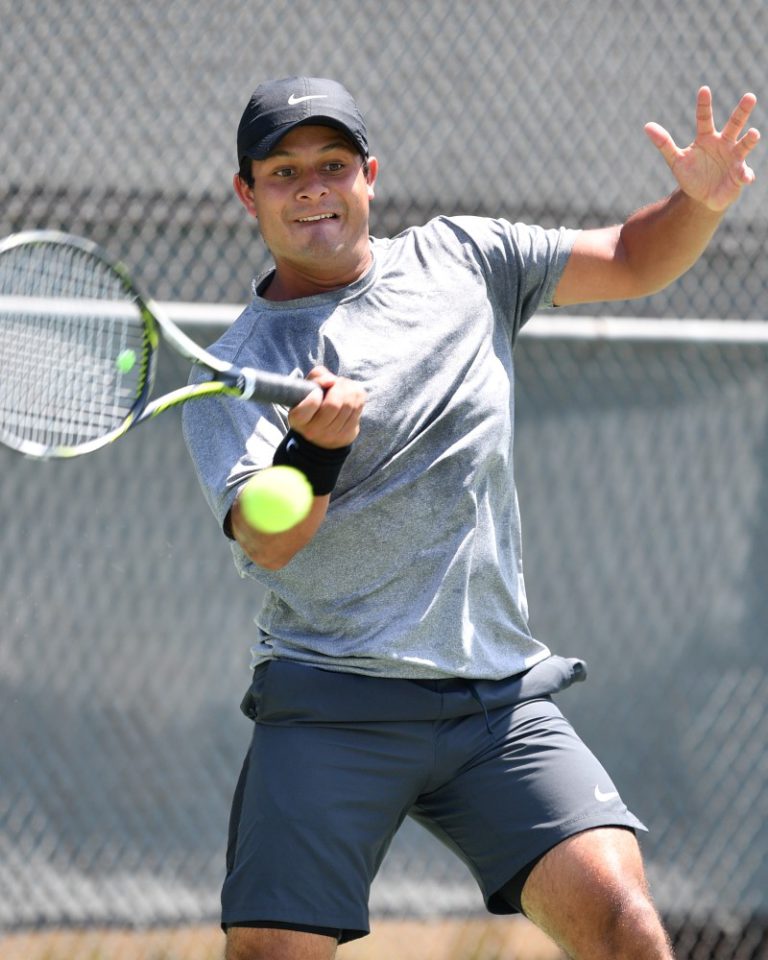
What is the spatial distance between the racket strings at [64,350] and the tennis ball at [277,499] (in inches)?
16.4

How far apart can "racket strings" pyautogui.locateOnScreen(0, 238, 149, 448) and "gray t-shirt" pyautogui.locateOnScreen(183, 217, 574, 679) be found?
0.16m

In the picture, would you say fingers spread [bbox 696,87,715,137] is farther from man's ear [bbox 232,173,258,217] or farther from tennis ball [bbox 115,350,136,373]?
tennis ball [bbox 115,350,136,373]

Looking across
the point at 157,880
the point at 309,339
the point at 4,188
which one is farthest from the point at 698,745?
the point at 4,188

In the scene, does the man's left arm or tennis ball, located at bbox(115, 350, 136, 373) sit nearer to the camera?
tennis ball, located at bbox(115, 350, 136, 373)

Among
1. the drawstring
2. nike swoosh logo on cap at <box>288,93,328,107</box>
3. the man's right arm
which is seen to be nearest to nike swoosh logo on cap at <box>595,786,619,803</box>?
the drawstring

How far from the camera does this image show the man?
2.39 metres

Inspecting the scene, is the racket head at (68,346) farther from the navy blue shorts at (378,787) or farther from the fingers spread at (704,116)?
the fingers spread at (704,116)

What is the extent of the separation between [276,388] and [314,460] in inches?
4.9

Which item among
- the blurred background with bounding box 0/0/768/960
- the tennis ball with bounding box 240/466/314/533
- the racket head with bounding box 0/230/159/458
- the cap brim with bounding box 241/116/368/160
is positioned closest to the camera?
the tennis ball with bounding box 240/466/314/533

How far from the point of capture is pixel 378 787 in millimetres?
2471

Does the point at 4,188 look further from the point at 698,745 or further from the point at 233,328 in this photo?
the point at 698,745

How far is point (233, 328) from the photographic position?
8.55 ft

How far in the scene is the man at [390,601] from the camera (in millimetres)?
2389

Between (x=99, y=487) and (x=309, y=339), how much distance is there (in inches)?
60.9
